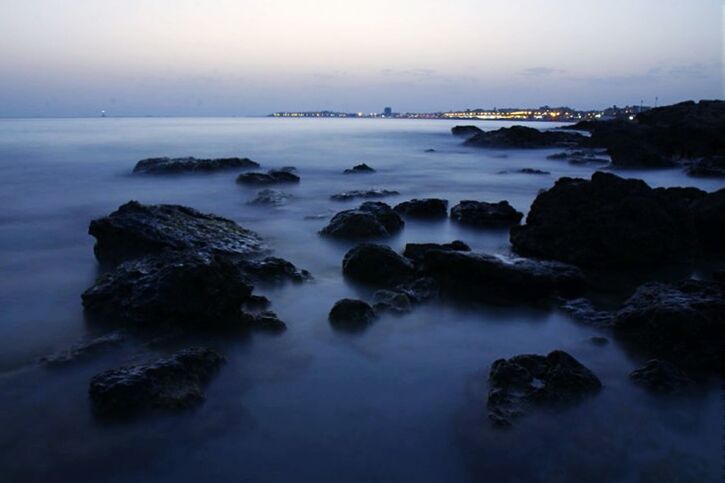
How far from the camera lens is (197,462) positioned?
324cm

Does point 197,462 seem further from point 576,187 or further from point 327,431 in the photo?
point 576,187

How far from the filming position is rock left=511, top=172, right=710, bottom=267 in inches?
289

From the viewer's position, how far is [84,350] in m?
4.58

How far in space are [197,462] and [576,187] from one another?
7160mm

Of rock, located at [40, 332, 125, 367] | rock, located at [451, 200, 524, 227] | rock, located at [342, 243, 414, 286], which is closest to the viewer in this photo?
rock, located at [40, 332, 125, 367]

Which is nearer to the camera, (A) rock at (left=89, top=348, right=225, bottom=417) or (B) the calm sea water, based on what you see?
(B) the calm sea water

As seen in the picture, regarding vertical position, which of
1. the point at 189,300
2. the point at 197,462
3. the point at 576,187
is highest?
the point at 576,187

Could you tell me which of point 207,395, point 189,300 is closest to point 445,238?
point 189,300

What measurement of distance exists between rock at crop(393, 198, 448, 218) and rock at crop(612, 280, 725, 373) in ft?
20.0

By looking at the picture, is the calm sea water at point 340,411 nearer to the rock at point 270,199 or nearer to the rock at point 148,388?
the rock at point 148,388

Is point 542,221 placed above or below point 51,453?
above

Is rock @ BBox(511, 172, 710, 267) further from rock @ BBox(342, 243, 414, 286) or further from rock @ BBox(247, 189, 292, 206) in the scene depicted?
rock @ BBox(247, 189, 292, 206)

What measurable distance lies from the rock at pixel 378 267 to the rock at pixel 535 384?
243 cm

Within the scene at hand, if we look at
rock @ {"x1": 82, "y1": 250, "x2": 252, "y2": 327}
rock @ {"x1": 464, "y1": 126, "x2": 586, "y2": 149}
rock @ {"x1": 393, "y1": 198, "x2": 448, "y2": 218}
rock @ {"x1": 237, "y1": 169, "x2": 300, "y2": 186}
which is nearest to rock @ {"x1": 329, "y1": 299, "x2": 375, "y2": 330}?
rock @ {"x1": 82, "y1": 250, "x2": 252, "y2": 327}
